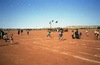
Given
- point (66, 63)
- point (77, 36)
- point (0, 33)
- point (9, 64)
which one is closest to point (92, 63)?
point (66, 63)

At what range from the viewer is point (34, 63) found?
9.84 meters

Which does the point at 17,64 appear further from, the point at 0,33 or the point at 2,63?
the point at 0,33

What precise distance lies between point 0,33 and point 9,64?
2368 centimetres

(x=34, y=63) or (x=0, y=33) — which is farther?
(x=0, y=33)

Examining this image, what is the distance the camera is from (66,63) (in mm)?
9766

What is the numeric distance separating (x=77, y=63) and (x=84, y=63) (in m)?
0.47

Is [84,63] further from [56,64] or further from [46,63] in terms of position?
[46,63]

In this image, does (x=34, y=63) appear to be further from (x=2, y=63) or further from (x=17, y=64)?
(x=2, y=63)

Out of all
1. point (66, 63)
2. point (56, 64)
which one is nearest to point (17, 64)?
point (56, 64)

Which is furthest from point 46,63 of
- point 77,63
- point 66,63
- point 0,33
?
point 0,33

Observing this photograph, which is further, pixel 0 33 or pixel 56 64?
pixel 0 33

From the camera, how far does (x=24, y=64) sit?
9.51 metres

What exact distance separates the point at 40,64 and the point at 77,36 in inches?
838

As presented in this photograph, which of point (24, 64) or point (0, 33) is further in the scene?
point (0, 33)
